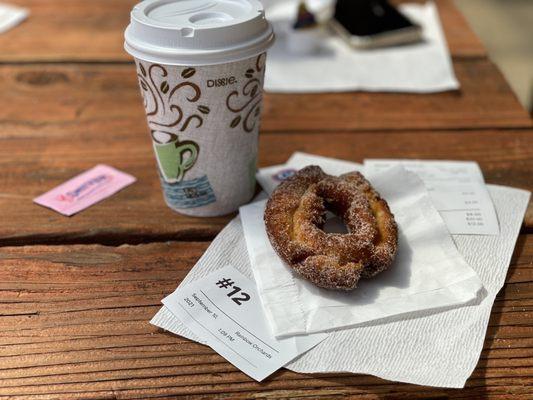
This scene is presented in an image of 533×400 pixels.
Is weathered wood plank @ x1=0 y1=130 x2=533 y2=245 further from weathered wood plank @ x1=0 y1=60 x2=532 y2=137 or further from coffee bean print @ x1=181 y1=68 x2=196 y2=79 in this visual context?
coffee bean print @ x1=181 y1=68 x2=196 y2=79

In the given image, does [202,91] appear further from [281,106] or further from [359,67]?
[359,67]

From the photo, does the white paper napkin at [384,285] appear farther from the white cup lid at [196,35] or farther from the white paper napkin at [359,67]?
the white paper napkin at [359,67]

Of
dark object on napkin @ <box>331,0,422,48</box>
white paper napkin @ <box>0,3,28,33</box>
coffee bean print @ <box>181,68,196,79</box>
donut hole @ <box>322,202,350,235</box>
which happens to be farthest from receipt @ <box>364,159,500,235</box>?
white paper napkin @ <box>0,3,28,33</box>

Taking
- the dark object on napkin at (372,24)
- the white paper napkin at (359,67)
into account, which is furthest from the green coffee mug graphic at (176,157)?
the dark object on napkin at (372,24)

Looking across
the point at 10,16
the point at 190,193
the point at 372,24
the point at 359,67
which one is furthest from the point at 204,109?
the point at 10,16

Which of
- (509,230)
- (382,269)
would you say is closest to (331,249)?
(382,269)

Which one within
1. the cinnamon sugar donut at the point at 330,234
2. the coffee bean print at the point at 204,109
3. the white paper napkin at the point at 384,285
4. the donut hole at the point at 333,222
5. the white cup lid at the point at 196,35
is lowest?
the donut hole at the point at 333,222

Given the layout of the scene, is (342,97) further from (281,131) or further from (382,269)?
(382,269)
